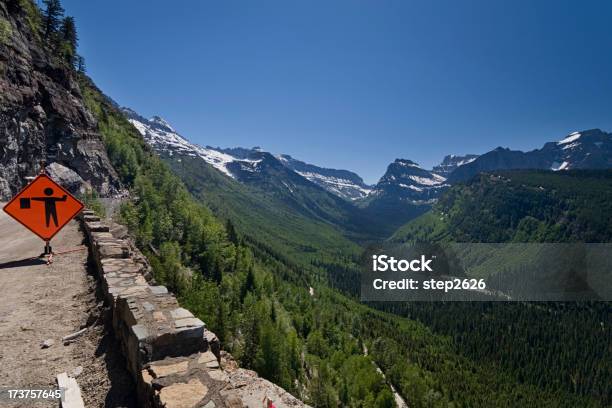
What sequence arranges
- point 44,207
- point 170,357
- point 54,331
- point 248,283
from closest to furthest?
point 170,357 → point 54,331 → point 44,207 → point 248,283

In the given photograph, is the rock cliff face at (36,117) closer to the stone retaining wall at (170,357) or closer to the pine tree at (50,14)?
the pine tree at (50,14)

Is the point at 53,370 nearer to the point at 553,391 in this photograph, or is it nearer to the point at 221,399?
the point at 221,399

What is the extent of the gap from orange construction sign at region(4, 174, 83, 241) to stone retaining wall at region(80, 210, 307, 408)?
587cm

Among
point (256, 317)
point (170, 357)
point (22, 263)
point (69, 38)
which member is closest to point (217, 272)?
point (256, 317)

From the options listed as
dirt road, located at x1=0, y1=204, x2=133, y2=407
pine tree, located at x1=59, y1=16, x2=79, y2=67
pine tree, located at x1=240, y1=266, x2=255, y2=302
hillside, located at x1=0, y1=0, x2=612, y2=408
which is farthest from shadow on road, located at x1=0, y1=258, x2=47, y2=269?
pine tree, located at x1=59, y1=16, x2=79, y2=67

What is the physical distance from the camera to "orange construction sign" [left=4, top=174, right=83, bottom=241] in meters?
16.5

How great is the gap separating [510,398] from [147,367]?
183 meters

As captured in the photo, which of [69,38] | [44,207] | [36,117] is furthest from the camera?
[69,38]

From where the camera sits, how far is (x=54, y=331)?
12.6 meters

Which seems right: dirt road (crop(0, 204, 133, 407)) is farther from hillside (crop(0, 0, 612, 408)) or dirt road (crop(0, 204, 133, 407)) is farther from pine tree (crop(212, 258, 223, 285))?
pine tree (crop(212, 258, 223, 285))

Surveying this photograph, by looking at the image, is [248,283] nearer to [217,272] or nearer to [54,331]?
[217,272]

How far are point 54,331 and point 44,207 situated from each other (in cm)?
753

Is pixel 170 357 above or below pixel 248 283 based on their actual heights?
above

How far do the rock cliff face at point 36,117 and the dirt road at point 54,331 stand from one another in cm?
4442
